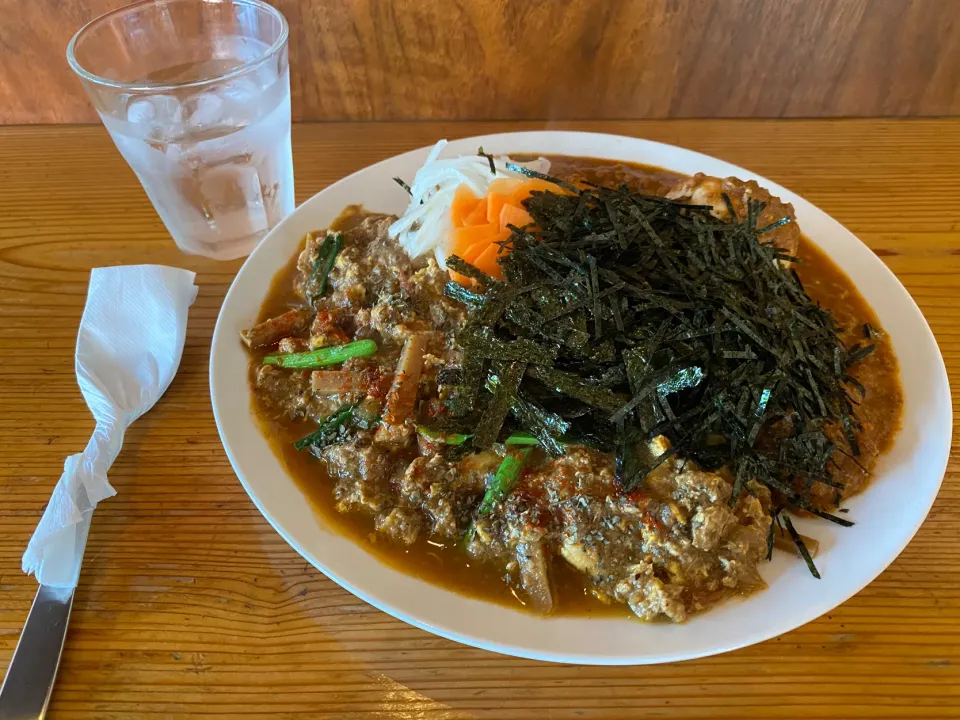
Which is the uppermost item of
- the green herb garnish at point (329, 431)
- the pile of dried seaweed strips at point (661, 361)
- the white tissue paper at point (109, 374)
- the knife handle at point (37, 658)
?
the pile of dried seaweed strips at point (661, 361)

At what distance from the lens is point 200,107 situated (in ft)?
5.55

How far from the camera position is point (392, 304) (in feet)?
5.39

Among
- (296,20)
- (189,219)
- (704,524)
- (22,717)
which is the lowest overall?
(22,717)

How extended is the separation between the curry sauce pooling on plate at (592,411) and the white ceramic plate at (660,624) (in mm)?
40

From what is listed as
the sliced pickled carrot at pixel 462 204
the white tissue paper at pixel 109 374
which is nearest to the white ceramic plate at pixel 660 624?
the white tissue paper at pixel 109 374

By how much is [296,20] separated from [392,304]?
143cm

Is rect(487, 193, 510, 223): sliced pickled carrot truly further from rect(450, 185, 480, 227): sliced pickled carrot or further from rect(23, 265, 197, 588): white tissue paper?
rect(23, 265, 197, 588): white tissue paper

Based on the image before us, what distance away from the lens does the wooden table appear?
119 centimetres

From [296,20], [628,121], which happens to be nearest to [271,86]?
[296,20]

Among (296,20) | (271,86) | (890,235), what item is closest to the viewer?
(271,86)

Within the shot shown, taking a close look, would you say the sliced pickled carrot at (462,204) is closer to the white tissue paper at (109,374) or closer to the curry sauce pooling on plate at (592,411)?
the curry sauce pooling on plate at (592,411)

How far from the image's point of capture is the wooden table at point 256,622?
46.7 inches

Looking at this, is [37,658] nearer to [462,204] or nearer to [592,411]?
[592,411]

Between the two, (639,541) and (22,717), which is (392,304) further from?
(22,717)
